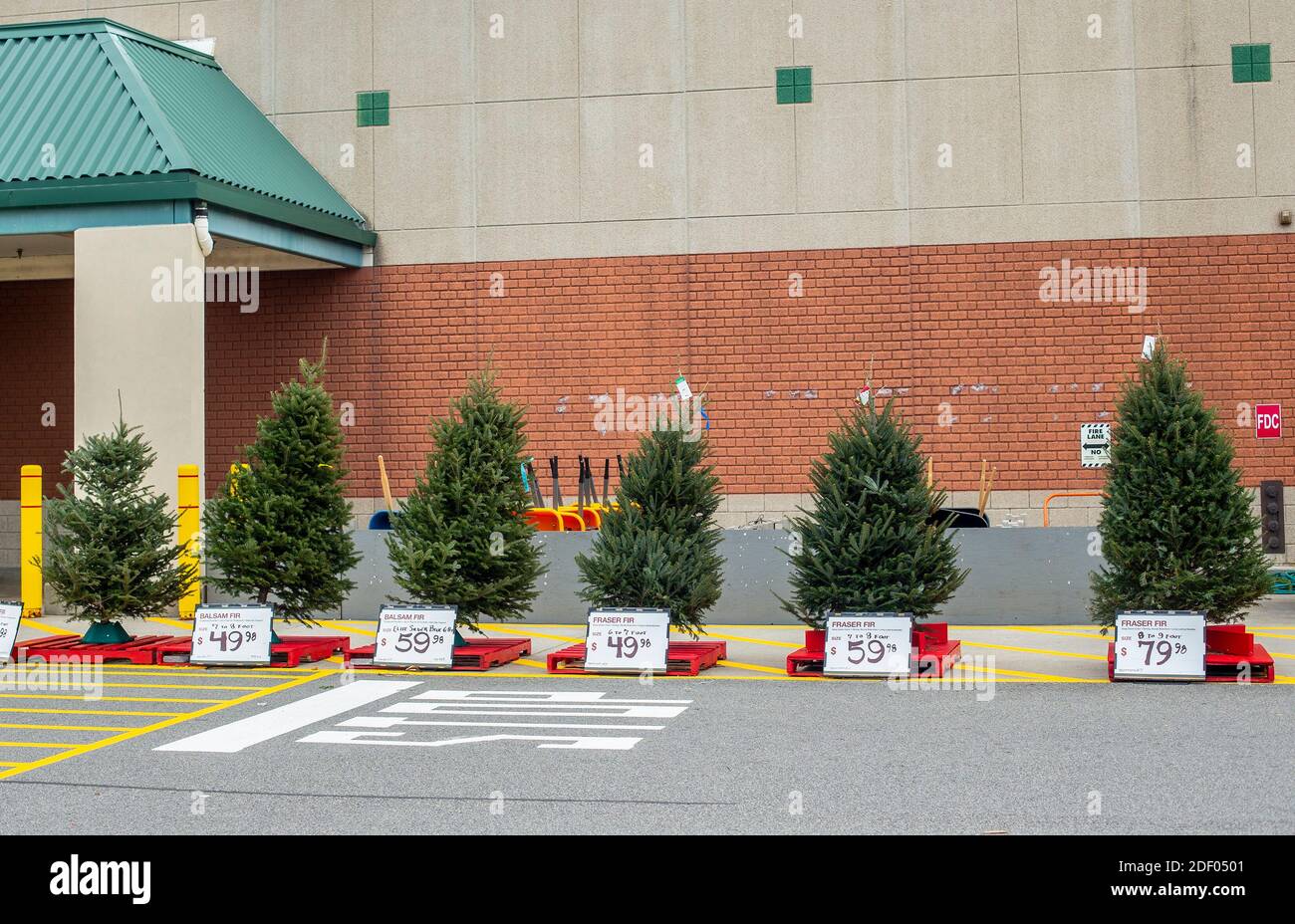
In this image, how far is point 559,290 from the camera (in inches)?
839

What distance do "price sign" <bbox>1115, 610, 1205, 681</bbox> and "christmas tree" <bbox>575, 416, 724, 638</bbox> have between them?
12.7ft

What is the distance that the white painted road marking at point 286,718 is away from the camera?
33.6 feet

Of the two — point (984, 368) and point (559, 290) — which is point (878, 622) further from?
→ point (559, 290)

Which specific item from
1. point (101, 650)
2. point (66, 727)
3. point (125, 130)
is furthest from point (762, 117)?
point (66, 727)

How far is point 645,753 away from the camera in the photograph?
32.0ft

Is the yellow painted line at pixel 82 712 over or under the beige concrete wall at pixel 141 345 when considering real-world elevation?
under

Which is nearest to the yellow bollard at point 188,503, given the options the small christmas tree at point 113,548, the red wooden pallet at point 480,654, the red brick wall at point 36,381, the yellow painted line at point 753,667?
the small christmas tree at point 113,548

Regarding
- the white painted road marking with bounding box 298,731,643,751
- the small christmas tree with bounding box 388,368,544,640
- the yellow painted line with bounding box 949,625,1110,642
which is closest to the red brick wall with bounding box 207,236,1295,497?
the yellow painted line with bounding box 949,625,1110,642

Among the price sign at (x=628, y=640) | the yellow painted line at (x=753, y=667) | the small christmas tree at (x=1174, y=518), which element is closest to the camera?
the small christmas tree at (x=1174, y=518)

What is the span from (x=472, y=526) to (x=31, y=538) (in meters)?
7.55

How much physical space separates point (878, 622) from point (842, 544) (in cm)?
87

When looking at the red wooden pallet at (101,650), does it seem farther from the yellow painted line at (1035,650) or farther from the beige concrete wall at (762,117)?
the yellow painted line at (1035,650)

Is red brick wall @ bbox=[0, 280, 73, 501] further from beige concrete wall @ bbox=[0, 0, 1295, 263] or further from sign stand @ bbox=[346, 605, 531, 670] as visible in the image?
sign stand @ bbox=[346, 605, 531, 670]

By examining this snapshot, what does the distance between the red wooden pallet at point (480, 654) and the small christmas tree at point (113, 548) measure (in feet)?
6.88
